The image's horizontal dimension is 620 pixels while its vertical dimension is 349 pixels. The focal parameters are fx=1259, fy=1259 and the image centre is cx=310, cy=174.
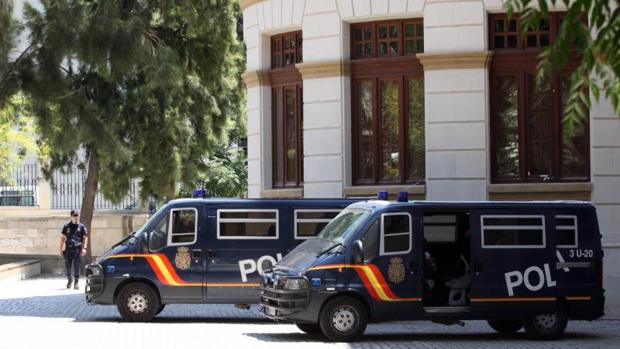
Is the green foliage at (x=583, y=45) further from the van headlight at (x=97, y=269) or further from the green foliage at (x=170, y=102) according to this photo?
the green foliage at (x=170, y=102)

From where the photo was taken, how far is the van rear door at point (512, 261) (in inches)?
680

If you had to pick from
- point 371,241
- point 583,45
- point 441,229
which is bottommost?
point 371,241

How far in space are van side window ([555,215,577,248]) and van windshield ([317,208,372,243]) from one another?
2.77 metres

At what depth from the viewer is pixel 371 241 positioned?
16812 mm

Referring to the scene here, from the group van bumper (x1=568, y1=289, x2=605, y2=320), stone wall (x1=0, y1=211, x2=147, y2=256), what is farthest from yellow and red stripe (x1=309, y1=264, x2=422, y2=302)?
stone wall (x1=0, y1=211, x2=147, y2=256)

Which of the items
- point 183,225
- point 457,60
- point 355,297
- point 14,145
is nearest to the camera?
point 355,297

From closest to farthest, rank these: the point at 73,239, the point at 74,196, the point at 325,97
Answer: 1. the point at 325,97
2. the point at 73,239
3. the point at 74,196

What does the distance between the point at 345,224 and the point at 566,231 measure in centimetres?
314

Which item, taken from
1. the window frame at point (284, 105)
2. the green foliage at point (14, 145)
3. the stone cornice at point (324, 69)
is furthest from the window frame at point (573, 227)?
the green foliage at point (14, 145)

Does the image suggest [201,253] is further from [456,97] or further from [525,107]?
[525,107]

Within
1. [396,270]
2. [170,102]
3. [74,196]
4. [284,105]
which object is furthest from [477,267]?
[74,196]

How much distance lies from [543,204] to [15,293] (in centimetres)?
1291

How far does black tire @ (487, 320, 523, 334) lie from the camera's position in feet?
60.3

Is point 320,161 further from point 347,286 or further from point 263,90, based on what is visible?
point 347,286
